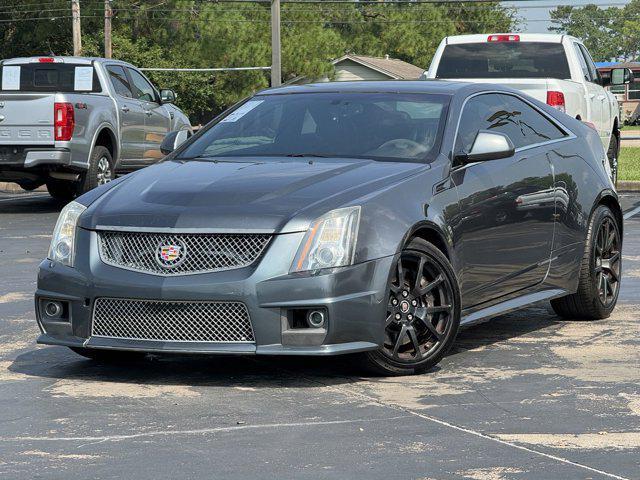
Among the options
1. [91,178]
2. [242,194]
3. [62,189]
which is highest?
[242,194]

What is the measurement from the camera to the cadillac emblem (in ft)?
22.6

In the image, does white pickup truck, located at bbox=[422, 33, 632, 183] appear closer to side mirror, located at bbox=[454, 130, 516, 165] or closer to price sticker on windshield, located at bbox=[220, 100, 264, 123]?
price sticker on windshield, located at bbox=[220, 100, 264, 123]

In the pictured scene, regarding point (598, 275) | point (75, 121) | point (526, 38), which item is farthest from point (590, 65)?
point (598, 275)

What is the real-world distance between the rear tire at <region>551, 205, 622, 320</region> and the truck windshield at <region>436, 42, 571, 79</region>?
8487 mm

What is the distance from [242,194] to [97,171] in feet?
40.8

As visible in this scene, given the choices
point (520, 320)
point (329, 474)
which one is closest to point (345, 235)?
point (329, 474)

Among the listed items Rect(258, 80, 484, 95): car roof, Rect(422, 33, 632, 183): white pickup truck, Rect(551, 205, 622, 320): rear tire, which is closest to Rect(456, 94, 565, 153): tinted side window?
Rect(258, 80, 484, 95): car roof

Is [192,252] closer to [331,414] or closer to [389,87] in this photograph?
[331,414]

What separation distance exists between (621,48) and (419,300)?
192 meters

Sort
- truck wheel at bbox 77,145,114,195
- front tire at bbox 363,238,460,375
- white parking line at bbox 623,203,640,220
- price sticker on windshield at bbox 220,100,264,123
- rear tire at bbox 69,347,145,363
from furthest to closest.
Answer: truck wheel at bbox 77,145,114,195 < white parking line at bbox 623,203,640,220 < price sticker on windshield at bbox 220,100,264,123 < rear tire at bbox 69,347,145,363 < front tire at bbox 363,238,460,375

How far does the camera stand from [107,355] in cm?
768

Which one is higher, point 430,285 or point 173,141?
point 173,141

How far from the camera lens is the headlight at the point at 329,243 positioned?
267 inches

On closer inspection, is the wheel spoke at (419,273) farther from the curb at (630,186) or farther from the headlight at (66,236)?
the curb at (630,186)
